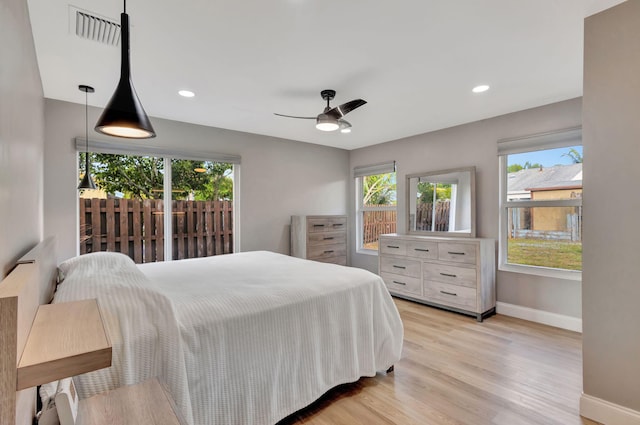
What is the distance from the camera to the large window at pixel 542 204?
317 cm

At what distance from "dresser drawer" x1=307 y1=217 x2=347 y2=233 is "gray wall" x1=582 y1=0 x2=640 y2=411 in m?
3.22

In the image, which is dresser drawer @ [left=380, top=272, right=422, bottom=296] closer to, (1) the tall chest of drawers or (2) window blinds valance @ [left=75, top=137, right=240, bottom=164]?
(1) the tall chest of drawers

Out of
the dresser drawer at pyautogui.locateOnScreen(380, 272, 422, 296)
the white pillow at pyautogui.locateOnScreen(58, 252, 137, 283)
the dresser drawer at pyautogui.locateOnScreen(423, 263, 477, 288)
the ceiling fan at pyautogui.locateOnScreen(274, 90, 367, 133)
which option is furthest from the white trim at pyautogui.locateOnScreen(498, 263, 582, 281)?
the white pillow at pyautogui.locateOnScreen(58, 252, 137, 283)

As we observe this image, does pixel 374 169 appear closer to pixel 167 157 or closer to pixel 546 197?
pixel 546 197

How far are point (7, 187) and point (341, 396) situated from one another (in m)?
2.08

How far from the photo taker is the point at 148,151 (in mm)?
3514

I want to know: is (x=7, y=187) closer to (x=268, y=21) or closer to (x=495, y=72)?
(x=268, y=21)

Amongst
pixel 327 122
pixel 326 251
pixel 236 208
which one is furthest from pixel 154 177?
pixel 326 251

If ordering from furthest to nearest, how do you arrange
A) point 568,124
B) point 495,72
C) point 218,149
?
1. point 218,149
2. point 568,124
3. point 495,72

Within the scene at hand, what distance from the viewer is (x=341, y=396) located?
204 centimetres

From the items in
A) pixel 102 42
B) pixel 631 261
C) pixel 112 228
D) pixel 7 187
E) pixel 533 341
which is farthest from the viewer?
pixel 112 228

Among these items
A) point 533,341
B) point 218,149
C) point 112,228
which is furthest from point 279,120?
point 533,341

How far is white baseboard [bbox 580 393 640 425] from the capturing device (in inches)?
65.2

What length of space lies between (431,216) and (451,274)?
37.2 inches
